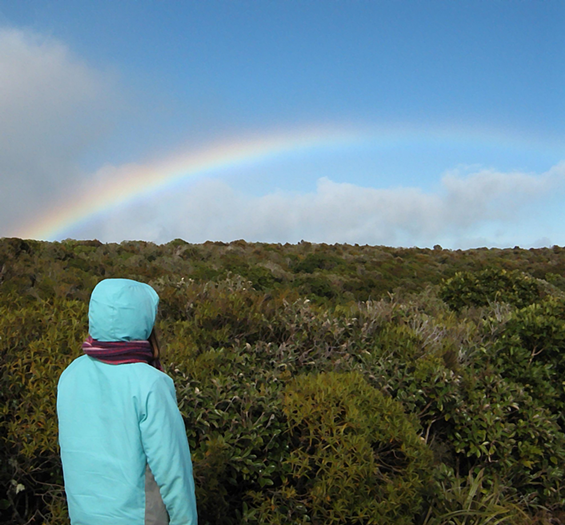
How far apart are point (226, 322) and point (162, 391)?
3604 millimetres

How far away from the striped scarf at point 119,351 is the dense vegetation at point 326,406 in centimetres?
175

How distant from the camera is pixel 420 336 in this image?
6430 millimetres

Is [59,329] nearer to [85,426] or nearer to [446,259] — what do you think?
[85,426]

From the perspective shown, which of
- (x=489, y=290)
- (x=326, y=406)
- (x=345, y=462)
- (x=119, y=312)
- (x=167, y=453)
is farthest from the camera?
(x=489, y=290)

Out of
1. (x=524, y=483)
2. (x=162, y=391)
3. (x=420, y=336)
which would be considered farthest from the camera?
(x=420, y=336)

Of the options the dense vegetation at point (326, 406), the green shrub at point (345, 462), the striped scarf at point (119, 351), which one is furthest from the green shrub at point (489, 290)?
the striped scarf at point (119, 351)

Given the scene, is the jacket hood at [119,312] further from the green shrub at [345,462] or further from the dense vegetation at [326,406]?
the green shrub at [345,462]

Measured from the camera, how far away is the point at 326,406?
4191 mm

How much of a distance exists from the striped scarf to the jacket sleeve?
0.67 feet

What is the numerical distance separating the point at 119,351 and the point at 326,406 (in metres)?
2.15

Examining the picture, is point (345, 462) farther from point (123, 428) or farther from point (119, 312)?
point (119, 312)

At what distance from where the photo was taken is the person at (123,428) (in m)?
2.34

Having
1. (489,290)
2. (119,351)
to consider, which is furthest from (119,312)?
(489,290)

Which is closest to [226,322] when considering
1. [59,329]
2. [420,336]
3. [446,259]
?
[59,329]
